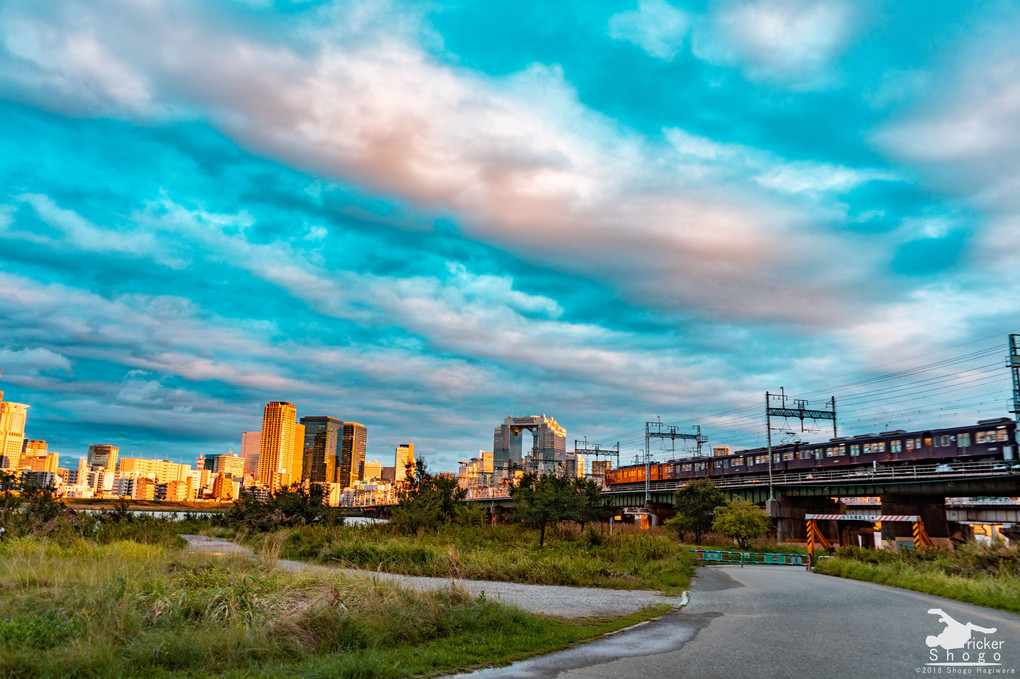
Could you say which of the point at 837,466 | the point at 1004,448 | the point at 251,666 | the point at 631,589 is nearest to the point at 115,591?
the point at 251,666

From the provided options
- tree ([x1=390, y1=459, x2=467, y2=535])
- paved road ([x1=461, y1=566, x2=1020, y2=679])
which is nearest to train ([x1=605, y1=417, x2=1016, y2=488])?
tree ([x1=390, y1=459, x2=467, y2=535])

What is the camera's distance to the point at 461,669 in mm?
9375

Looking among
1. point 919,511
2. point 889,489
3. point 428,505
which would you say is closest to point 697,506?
point 889,489

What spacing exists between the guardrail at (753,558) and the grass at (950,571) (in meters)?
8.20

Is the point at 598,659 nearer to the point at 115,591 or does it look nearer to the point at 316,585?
the point at 316,585

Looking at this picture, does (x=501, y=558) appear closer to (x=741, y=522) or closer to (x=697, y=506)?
(x=741, y=522)

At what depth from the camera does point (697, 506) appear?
5197 centimetres

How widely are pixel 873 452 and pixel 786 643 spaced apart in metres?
52.2

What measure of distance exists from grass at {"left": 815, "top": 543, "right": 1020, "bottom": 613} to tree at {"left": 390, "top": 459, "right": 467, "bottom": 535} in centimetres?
2085

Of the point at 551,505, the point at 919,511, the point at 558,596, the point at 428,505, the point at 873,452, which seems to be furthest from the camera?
the point at 873,452

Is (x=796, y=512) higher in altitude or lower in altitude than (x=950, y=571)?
higher

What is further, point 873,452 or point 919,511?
point 873,452

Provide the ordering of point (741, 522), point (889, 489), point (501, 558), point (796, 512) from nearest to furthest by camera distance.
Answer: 1. point (501, 558)
2. point (741, 522)
3. point (889, 489)
4. point (796, 512)

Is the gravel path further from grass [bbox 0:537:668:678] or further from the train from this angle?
the train
